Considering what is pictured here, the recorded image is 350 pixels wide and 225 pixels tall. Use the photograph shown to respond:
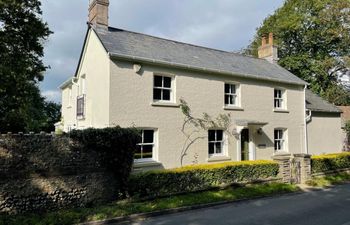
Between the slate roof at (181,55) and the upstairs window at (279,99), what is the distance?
866 mm

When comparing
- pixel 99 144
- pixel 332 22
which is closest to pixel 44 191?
pixel 99 144

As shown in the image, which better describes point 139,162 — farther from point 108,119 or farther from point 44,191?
point 44,191

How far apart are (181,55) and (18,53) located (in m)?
9.72

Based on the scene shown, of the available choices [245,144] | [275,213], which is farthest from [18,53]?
[275,213]

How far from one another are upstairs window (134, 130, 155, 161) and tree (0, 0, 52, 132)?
802cm

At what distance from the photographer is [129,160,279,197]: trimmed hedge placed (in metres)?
11.5

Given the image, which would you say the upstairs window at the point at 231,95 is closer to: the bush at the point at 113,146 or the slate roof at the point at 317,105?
the slate roof at the point at 317,105

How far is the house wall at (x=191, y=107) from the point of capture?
14097 millimetres

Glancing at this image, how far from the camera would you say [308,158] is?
15.5 meters

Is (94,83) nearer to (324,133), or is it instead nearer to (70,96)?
(70,96)

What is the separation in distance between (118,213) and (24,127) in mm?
20454

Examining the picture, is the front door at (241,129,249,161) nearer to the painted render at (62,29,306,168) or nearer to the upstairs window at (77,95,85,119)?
the painted render at (62,29,306,168)

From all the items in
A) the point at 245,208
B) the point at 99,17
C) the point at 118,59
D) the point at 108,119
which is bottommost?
the point at 245,208

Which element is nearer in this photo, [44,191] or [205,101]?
[44,191]
